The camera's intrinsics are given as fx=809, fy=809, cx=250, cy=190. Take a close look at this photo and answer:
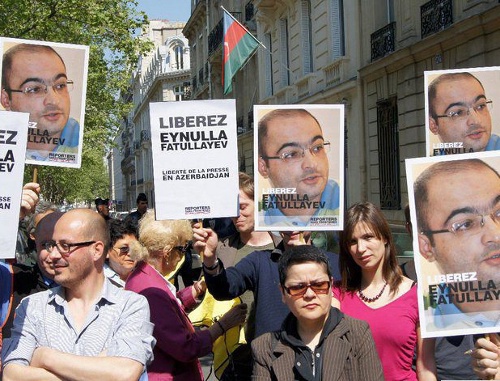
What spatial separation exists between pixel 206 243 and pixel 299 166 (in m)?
0.84

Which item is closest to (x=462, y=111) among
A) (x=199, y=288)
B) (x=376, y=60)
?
(x=199, y=288)

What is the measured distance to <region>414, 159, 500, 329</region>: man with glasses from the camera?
3.40 meters

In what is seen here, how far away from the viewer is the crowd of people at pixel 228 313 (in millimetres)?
3279

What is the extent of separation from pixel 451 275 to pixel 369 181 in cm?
1546

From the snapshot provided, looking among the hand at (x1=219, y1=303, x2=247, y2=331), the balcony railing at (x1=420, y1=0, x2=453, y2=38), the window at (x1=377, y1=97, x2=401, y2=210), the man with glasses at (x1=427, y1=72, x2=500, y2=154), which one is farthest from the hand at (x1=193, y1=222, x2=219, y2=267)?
the window at (x1=377, y1=97, x2=401, y2=210)

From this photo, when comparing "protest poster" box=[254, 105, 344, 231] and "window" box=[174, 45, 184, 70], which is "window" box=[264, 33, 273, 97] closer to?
"protest poster" box=[254, 105, 344, 231]

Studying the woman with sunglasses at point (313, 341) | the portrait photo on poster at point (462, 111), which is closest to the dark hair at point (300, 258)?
the woman with sunglasses at point (313, 341)

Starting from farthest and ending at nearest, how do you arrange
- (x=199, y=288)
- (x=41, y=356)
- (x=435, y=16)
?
(x=435, y=16) < (x=199, y=288) < (x=41, y=356)

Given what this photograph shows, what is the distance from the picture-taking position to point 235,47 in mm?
18453

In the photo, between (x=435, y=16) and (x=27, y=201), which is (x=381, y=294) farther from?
(x=435, y=16)

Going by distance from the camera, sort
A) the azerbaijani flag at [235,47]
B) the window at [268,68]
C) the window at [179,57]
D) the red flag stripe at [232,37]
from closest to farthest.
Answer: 1. the azerbaijani flag at [235,47]
2. the red flag stripe at [232,37]
3. the window at [268,68]
4. the window at [179,57]

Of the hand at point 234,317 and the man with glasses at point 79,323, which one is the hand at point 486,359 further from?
the hand at point 234,317

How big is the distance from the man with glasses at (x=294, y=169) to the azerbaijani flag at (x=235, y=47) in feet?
43.9

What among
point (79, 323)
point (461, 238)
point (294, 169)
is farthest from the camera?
point (294, 169)
